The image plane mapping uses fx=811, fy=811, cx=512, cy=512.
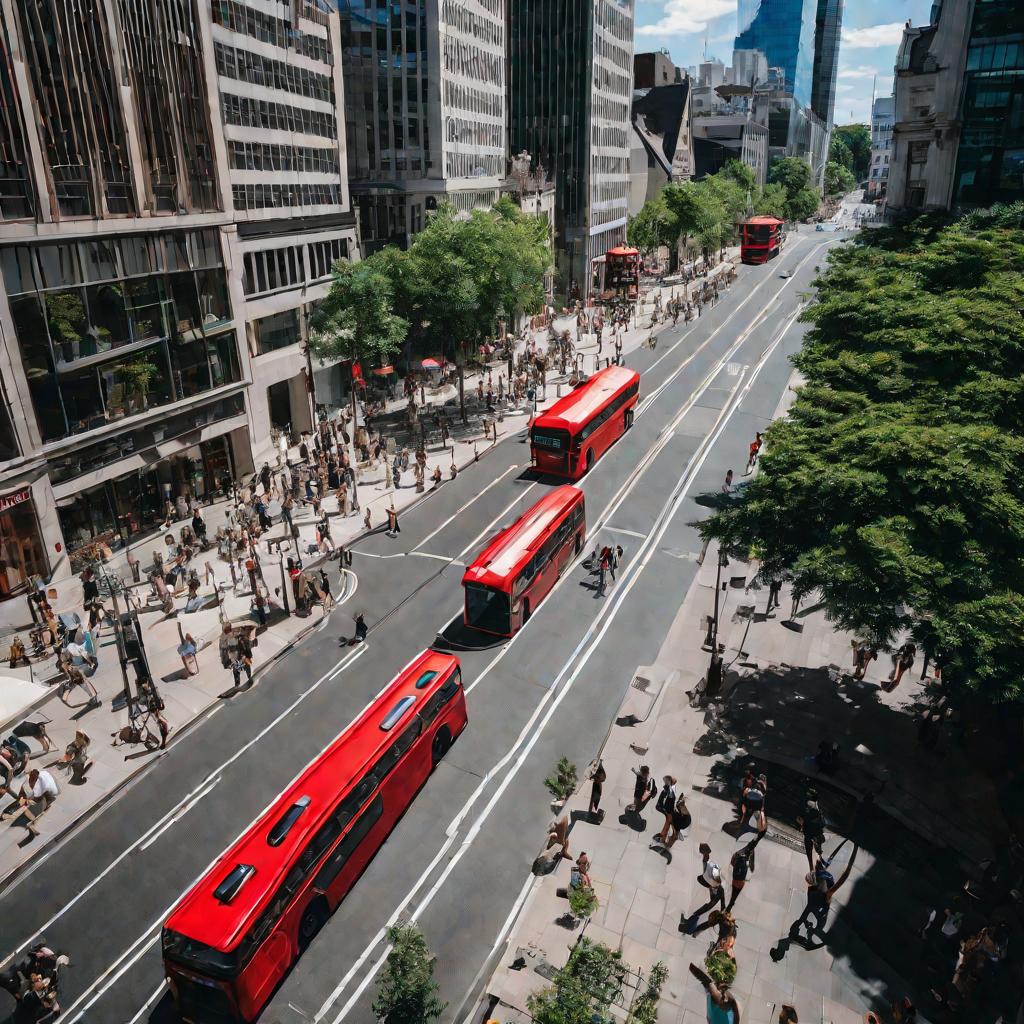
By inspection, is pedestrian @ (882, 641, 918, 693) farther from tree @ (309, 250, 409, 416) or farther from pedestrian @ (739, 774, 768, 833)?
tree @ (309, 250, 409, 416)

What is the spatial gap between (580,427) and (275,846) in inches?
1155

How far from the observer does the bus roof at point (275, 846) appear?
616 inches

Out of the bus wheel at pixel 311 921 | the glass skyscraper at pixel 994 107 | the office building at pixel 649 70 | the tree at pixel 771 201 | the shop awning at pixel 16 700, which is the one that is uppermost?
the office building at pixel 649 70

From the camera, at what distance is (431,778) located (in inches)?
927

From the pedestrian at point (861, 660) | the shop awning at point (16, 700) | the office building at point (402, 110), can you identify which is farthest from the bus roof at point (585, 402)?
the shop awning at point (16, 700)

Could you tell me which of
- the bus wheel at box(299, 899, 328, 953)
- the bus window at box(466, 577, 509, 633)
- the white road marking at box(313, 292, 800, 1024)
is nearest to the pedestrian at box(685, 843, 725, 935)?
the white road marking at box(313, 292, 800, 1024)

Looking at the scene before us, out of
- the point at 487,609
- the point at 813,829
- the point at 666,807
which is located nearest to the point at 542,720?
the point at 487,609

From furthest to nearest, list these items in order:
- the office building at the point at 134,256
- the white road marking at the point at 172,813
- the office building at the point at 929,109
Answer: the office building at the point at 929,109, the office building at the point at 134,256, the white road marking at the point at 172,813

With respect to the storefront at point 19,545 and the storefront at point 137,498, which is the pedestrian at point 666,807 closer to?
the storefront at point 19,545

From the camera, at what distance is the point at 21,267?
30.5 m

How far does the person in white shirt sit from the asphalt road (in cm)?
143

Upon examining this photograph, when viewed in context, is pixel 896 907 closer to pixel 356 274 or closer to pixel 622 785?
pixel 622 785

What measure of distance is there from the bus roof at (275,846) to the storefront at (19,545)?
61.5ft

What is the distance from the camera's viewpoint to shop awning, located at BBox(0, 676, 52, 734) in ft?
68.8
